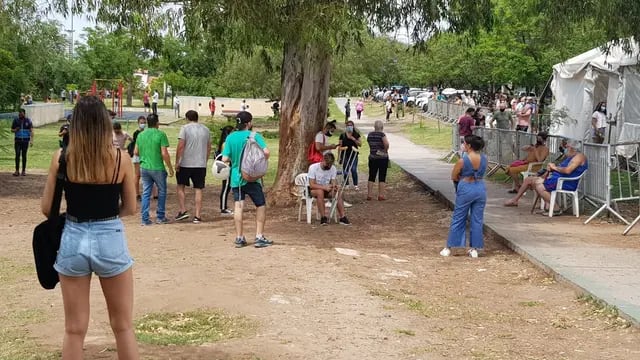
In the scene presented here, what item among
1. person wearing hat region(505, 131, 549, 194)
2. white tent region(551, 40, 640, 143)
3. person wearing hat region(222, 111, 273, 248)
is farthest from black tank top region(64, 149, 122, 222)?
white tent region(551, 40, 640, 143)

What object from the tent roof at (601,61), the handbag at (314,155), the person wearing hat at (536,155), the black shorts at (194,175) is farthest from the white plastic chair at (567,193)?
the tent roof at (601,61)

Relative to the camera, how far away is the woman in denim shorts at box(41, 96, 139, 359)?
4.69 metres

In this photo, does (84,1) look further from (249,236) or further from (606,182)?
(606,182)

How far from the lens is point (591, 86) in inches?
906

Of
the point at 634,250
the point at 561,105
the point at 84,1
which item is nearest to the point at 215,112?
the point at 561,105

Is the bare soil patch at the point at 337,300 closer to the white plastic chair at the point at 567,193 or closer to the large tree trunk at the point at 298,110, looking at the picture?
the white plastic chair at the point at 567,193

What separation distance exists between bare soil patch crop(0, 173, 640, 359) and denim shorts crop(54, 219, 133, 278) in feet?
4.62

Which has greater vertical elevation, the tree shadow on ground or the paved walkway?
the paved walkway

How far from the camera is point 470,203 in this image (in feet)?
34.8

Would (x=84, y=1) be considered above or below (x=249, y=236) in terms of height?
above

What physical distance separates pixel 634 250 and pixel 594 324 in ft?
12.0

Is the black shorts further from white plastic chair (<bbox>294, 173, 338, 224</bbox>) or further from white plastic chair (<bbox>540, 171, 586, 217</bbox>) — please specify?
white plastic chair (<bbox>540, 171, 586, 217</bbox>)

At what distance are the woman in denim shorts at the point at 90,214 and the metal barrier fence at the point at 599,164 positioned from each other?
27.9 ft

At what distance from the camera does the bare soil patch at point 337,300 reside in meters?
6.50
